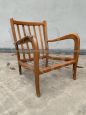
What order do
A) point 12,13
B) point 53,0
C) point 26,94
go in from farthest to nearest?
point 12,13, point 53,0, point 26,94

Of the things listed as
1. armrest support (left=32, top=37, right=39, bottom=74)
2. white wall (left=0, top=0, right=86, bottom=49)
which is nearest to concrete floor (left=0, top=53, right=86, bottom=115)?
armrest support (left=32, top=37, right=39, bottom=74)

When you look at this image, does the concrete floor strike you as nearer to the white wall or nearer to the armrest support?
the armrest support

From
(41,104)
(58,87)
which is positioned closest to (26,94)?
(41,104)

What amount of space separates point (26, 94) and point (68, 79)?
0.51 meters

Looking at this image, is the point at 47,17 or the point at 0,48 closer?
the point at 47,17

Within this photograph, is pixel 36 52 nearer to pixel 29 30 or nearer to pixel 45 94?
pixel 45 94

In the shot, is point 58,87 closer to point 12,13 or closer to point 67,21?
point 67,21

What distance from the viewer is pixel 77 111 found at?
46.1 inches

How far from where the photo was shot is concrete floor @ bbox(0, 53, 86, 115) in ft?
3.94

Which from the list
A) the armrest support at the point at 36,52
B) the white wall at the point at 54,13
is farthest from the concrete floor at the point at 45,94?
the white wall at the point at 54,13

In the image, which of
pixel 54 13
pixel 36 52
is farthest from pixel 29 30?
pixel 54 13

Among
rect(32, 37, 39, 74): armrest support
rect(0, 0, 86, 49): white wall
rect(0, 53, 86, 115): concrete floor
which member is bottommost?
rect(0, 53, 86, 115): concrete floor

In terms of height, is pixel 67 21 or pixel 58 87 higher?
pixel 67 21

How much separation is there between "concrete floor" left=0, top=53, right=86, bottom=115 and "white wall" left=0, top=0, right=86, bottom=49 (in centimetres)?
87
